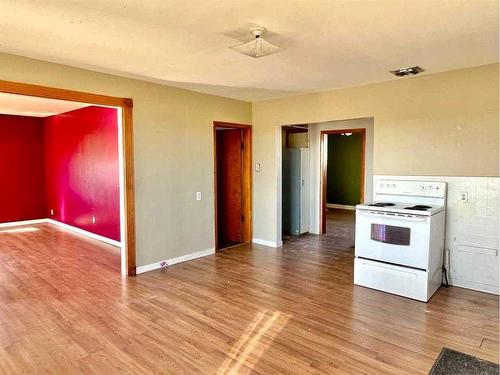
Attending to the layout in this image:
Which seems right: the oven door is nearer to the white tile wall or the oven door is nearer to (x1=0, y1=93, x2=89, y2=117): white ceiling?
the white tile wall

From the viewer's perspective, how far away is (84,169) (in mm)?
6453

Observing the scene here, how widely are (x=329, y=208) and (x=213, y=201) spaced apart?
589cm

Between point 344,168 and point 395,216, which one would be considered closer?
point 395,216

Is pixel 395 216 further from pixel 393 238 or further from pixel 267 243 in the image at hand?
pixel 267 243

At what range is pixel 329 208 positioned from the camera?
10.2 metres

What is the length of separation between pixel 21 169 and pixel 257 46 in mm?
7285

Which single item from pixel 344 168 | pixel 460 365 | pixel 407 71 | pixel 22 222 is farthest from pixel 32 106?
pixel 344 168

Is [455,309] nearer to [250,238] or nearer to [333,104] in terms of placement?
[333,104]

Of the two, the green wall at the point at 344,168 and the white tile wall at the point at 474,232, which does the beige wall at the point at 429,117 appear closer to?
the white tile wall at the point at 474,232

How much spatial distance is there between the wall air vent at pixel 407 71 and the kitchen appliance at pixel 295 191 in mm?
2810

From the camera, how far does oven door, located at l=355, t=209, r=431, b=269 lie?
11.0ft

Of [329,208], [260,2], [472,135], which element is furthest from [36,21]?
[329,208]

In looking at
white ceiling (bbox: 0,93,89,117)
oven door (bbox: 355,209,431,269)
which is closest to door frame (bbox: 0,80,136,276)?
white ceiling (bbox: 0,93,89,117)

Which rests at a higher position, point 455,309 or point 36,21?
point 36,21
